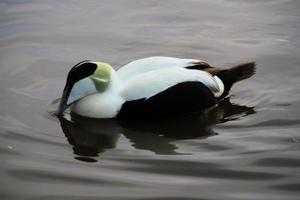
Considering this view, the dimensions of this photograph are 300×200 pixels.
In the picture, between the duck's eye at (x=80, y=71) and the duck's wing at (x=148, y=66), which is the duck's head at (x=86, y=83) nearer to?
the duck's eye at (x=80, y=71)

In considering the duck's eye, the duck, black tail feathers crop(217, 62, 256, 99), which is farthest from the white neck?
black tail feathers crop(217, 62, 256, 99)

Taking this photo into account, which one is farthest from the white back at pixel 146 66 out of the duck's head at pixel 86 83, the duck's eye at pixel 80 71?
the duck's eye at pixel 80 71

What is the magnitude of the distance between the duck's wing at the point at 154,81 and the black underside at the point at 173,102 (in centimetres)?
3

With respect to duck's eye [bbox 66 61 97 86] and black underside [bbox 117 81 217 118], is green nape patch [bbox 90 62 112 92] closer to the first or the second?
duck's eye [bbox 66 61 97 86]

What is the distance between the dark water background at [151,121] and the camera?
11.5 feet

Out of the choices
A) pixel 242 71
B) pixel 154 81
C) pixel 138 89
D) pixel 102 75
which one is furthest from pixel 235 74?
pixel 102 75

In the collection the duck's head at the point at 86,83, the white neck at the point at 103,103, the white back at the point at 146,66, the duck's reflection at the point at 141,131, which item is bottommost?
the duck's reflection at the point at 141,131

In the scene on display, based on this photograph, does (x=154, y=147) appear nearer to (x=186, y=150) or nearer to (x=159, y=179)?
(x=186, y=150)

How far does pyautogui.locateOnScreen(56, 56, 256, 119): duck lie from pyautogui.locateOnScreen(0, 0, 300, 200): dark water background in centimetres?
9

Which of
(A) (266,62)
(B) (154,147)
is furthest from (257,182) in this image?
(A) (266,62)

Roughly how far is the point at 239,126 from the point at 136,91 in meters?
0.75

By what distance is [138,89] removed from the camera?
4.36 meters

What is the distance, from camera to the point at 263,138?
13.5ft

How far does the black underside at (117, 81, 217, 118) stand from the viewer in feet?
14.5
